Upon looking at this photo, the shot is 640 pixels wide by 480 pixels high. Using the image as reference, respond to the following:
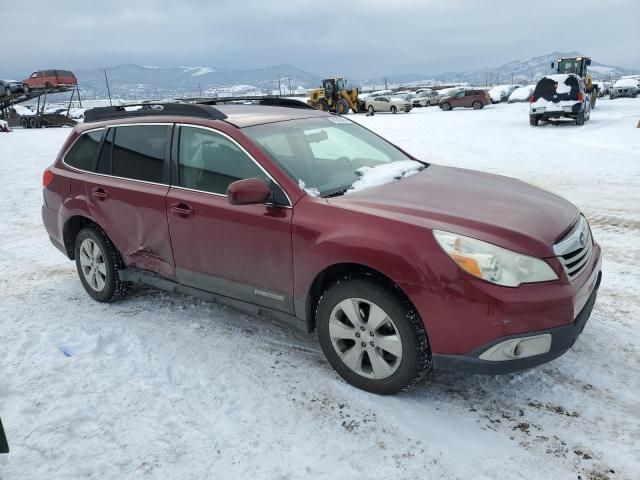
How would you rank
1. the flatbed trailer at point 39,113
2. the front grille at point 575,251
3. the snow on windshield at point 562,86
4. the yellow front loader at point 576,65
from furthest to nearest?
the flatbed trailer at point 39,113 < the yellow front loader at point 576,65 < the snow on windshield at point 562,86 < the front grille at point 575,251

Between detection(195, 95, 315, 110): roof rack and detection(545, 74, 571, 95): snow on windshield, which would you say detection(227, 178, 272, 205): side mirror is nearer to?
detection(195, 95, 315, 110): roof rack

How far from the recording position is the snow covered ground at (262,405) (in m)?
2.61

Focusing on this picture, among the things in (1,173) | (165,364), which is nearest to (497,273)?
(165,364)

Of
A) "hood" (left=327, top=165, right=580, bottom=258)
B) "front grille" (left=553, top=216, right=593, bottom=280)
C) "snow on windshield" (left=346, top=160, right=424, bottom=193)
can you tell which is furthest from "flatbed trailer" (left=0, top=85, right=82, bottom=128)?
"front grille" (left=553, top=216, right=593, bottom=280)

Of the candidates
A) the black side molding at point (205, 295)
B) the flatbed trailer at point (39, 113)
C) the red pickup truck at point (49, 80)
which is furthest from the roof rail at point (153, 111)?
the red pickup truck at point (49, 80)

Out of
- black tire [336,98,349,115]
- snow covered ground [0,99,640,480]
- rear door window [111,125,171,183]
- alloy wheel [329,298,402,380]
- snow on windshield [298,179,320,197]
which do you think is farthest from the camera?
black tire [336,98,349,115]

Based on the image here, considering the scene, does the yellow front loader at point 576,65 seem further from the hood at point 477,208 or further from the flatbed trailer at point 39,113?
the flatbed trailer at point 39,113

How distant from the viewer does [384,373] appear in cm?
306

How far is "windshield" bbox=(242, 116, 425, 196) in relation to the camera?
11.5 feet

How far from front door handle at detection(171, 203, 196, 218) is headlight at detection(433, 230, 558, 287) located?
1.93 meters

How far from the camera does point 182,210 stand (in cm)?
383

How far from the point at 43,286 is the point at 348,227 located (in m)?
3.81

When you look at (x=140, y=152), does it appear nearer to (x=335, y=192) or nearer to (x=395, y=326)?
(x=335, y=192)

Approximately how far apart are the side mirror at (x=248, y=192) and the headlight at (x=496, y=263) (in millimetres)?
1171
